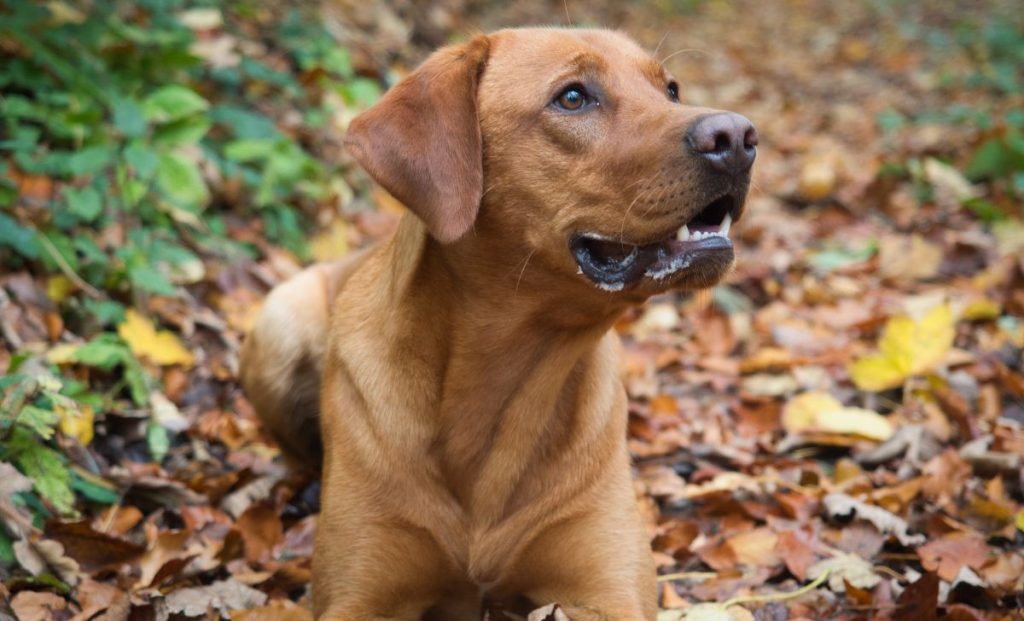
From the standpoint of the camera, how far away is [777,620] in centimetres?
338

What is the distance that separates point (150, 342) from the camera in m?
4.67

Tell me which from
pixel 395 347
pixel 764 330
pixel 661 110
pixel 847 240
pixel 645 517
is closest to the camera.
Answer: pixel 661 110

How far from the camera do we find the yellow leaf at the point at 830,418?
448cm

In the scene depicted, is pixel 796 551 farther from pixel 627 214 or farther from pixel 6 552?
pixel 6 552

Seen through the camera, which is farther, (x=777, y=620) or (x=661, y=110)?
(x=777, y=620)

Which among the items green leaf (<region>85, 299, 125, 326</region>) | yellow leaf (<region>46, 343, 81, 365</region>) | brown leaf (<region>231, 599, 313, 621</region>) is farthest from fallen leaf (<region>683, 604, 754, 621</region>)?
green leaf (<region>85, 299, 125, 326</region>)

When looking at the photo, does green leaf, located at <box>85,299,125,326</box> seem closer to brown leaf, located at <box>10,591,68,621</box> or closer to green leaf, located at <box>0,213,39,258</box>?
green leaf, located at <box>0,213,39,258</box>

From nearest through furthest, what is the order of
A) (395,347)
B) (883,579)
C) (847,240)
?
(395,347) < (883,579) < (847,240)

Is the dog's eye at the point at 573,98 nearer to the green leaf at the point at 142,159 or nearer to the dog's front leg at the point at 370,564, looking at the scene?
the dog's front leg at the point at 370,564

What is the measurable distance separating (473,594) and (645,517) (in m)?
1.03

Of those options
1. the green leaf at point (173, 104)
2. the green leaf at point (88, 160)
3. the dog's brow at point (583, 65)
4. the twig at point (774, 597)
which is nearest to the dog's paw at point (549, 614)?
the twig at point (774, 597)

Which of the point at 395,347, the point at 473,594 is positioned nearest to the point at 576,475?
the point at 473,594

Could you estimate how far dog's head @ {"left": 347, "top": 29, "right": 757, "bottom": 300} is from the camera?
2.80 meters

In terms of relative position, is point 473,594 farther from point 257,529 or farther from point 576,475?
point 257,529
